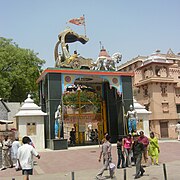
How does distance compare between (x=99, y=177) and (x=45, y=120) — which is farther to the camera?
(x=45, y=120)

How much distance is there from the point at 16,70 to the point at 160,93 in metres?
19.7

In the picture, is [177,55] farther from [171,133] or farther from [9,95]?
[9,95]

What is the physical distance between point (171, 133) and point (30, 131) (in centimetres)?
2393

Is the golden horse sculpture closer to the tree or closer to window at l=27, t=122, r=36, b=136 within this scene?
window at l=27, t=122, r=36, b=136

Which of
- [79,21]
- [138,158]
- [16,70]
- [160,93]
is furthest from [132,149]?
[160,93]

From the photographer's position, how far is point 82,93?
24422 mm

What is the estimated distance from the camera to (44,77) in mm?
21172

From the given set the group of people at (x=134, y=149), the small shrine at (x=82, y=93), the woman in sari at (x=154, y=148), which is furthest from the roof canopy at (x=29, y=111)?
the woman in sari at (x=154, y=148)

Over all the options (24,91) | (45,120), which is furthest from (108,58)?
(24,91)

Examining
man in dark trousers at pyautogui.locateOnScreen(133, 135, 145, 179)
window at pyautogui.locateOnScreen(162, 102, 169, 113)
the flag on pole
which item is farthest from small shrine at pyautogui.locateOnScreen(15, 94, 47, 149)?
window at pyautogui.locateOnScreen(162, 102, 169, 113)

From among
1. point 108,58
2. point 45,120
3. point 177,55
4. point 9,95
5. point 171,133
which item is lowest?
point 171,133

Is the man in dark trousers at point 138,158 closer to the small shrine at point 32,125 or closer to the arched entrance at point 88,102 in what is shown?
the arched entrance at point 88,102

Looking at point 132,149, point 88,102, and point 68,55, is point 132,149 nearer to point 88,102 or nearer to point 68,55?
point 88,102

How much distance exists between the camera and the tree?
98.8 ft
